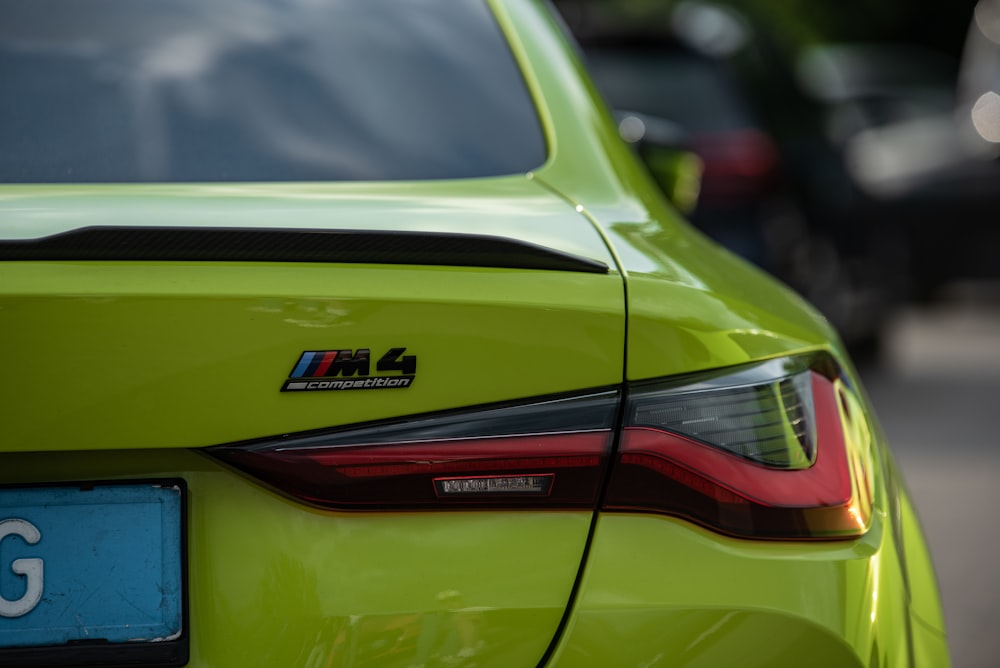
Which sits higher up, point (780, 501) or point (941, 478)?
point (780, 501)

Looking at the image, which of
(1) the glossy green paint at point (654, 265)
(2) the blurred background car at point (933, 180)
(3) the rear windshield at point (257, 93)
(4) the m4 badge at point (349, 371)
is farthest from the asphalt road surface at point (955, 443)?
(4) the m4 badge at point (349, 371)

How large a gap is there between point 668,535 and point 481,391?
256mm

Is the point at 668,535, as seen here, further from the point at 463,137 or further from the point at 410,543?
the point at 463,137

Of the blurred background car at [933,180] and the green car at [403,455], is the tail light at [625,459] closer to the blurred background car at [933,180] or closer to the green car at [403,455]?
the green car at [403,455]

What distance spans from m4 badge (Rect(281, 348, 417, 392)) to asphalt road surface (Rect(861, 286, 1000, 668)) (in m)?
2.46

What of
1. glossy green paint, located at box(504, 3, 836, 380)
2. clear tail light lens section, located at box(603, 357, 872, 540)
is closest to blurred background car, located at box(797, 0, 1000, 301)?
glossy green paint, located at box(504, 3, 836, 380)

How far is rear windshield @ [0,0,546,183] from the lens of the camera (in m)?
1.96

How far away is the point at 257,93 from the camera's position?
2.13 meters

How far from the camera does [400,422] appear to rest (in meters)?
1.48

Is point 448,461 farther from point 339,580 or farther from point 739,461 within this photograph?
point 739,461

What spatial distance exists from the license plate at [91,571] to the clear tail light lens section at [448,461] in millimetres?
105

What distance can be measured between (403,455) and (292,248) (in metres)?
0.25

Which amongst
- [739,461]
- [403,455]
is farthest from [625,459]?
[403,455]

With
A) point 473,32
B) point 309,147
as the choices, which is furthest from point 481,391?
point 473,32
